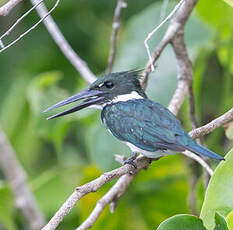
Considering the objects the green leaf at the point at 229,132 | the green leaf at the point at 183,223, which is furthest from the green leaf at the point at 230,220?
the green leaf at the point at 229,132

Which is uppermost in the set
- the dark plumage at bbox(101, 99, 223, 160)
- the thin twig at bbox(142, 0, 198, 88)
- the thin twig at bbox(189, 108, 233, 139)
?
the thin twig at bbox(142, 0, 198, 88)

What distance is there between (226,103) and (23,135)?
1.97m

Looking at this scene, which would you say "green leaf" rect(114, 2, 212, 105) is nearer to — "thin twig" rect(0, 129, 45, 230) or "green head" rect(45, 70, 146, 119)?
"green head" rect(45, 70, 146, 119)

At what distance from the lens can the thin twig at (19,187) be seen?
4.33m

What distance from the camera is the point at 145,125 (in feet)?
10.7

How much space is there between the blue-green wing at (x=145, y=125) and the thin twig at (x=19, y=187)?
1052 mm

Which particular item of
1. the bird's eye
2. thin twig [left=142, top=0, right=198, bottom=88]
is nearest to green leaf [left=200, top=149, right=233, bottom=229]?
thin twig [left=142, top=0, right=198, bottom=88]

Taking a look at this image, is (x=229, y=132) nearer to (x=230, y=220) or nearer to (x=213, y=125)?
(x=213, y=125)

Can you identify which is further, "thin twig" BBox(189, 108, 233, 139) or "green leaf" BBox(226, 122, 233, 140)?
"green leaf" BBox(226, 122, 233, 140)

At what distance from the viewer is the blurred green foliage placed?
4.25 metres

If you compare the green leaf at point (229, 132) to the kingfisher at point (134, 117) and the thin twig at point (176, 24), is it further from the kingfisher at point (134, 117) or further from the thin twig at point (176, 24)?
the thin twig at point (176, 24)

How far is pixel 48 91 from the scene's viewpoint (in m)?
4.61

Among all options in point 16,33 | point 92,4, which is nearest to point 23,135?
point 16,33

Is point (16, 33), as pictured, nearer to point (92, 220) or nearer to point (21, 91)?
point (21, 91)
